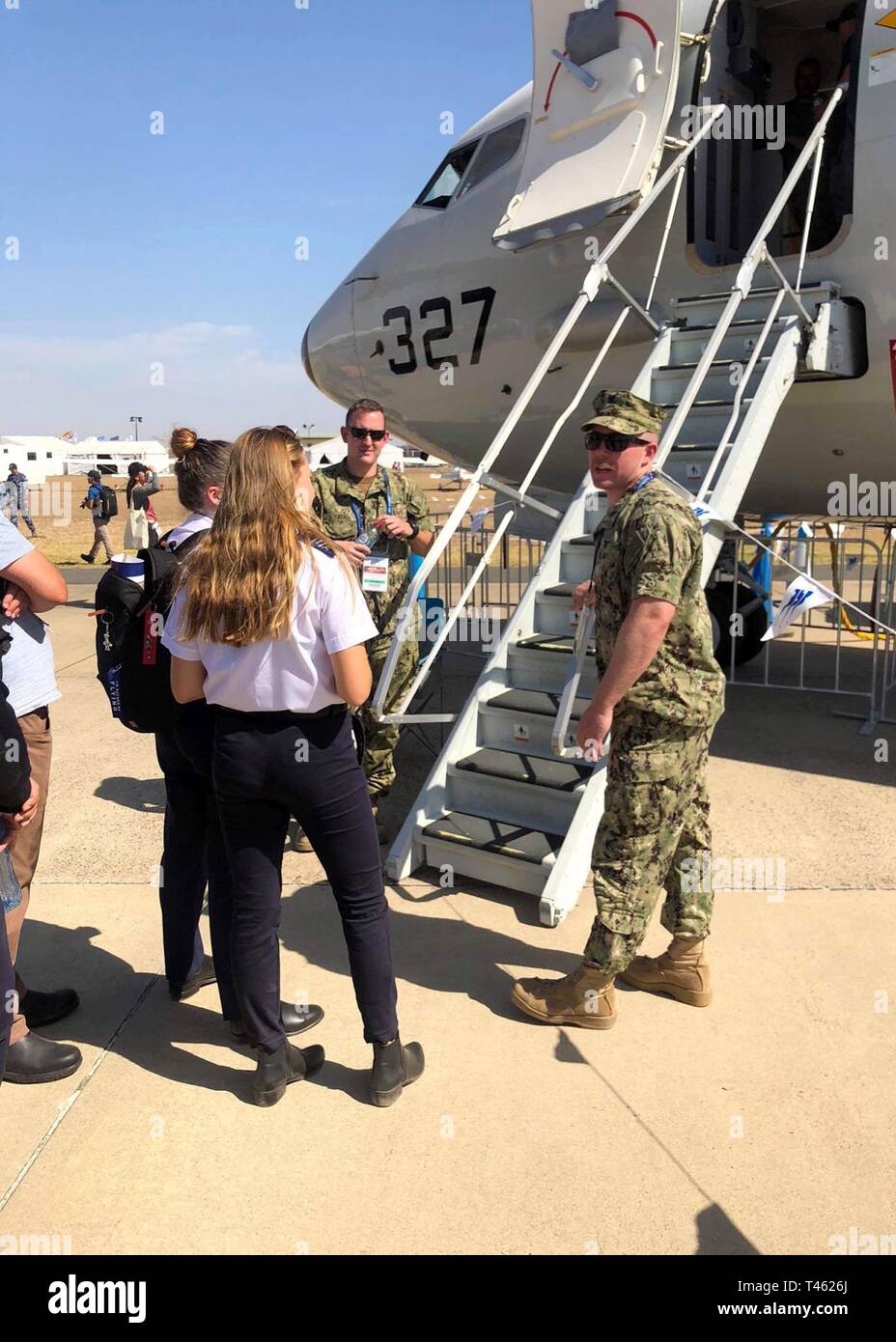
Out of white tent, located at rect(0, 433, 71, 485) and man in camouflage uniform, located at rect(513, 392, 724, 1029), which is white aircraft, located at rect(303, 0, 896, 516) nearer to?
man in camouflage uniform, located at rect(513, 392, 724, 1029)

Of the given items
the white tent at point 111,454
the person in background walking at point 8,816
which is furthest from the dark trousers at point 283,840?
the white tent at point 111,454

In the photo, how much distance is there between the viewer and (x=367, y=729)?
16.5 ft

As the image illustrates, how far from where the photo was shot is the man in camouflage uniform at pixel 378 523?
15.9 ft

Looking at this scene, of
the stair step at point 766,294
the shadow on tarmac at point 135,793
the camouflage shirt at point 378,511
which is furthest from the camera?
the shadow on tarmac at point 135,793

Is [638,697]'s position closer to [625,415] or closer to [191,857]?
[625,415]

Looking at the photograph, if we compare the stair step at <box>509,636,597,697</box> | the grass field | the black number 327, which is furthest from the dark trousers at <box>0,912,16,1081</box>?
the grass field

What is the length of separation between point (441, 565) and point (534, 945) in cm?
1236

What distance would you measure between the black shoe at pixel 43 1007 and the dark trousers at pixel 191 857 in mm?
347

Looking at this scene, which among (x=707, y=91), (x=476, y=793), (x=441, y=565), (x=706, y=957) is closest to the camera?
(x=706, y=957)

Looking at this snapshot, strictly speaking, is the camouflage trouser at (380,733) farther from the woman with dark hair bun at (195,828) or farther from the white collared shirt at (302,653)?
the white collared shirt at (302,653)

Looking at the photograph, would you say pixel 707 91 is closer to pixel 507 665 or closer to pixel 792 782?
A: pixel 507 665

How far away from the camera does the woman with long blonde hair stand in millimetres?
2514

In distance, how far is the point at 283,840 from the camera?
278 cm
